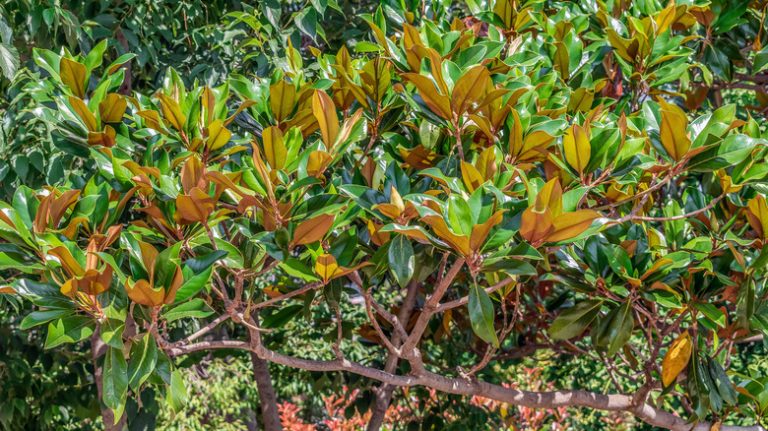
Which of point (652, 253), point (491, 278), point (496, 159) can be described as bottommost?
point (491, 278)

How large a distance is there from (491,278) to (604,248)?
300 millimetres

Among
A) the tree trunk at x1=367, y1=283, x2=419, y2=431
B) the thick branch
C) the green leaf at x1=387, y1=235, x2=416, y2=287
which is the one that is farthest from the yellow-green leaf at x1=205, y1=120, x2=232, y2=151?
the tree trunk at x1=367, y1=283, x2=419, y2=431

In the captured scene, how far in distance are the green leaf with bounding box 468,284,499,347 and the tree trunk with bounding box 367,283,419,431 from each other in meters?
0.92

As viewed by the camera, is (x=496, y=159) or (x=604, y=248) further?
(x=604, y=248)

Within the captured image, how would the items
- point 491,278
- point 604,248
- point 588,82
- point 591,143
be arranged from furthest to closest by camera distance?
point 588,82
point 491,278
point 604,248
point 591,143

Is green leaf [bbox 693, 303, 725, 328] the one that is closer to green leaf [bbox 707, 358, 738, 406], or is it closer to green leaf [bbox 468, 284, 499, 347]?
green leaf [bbox 707, 358, 738, 406]

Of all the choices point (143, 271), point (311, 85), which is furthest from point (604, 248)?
point (143, 271)

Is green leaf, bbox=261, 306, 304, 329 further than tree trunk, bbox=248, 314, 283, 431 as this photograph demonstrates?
No

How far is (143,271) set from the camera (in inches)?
61.1

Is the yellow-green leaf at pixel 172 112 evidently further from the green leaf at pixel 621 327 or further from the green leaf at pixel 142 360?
the green leaf at pixel 621 327

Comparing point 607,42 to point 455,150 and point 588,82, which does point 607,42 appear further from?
point 455,150

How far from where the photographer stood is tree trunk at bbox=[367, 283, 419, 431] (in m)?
2.59

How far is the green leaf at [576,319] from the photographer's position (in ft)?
6.52

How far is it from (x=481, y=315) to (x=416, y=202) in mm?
274
